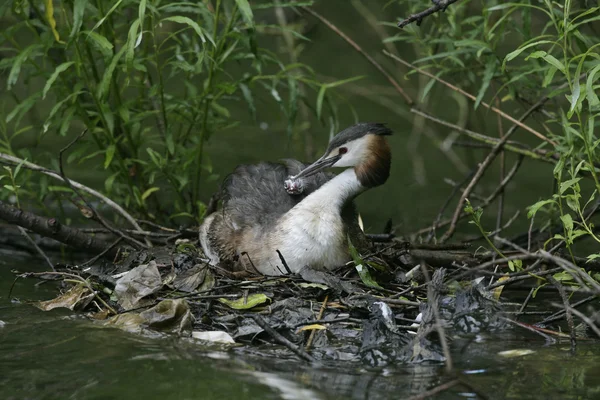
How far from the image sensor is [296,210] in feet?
18.5

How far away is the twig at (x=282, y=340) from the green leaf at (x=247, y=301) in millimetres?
334

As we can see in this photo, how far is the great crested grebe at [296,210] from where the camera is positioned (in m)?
5.48

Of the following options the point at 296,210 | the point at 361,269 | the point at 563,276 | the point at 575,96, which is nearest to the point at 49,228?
the point at 296,210

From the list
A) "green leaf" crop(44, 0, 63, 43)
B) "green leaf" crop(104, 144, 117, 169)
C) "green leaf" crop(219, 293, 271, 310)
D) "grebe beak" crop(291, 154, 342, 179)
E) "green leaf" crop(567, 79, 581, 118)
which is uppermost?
"green leaf" crop(44, 0, 63, 43)

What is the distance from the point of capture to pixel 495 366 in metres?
4.48

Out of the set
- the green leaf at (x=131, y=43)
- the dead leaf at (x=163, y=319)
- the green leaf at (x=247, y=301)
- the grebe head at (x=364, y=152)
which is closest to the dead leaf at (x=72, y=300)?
the dead leaf at (x=163, y=319)

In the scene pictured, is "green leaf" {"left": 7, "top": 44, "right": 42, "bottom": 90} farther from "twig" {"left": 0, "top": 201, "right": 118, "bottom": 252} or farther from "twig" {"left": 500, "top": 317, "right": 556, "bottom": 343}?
"twig" {"left": 500, "top": 317, "right": 556, "bottom": 343}

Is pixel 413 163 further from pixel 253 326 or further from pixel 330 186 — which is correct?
pixel 253 326

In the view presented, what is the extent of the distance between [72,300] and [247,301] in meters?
1.07

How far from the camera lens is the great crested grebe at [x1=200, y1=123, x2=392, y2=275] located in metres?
5.48

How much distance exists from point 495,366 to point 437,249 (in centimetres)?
154

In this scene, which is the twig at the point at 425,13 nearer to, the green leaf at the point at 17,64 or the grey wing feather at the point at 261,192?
the grey wing feather at the point at 261,192

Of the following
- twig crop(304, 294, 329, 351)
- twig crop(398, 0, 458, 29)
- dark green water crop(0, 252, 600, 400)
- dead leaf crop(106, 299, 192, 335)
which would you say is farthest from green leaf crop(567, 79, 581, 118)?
dead leaf crop(106, 299, 192, 335)

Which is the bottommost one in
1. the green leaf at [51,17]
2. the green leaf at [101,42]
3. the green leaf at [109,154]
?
the green leaf at [109,154]
